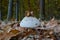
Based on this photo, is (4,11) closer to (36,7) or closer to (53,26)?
(36,7)

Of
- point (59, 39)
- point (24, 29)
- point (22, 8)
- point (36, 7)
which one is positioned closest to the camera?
point (59, 39)

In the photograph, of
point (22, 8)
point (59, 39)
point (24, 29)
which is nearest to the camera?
point (59, 39)

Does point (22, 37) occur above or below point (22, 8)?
above

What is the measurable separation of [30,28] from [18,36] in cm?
9

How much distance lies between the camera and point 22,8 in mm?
12445

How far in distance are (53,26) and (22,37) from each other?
0.24m

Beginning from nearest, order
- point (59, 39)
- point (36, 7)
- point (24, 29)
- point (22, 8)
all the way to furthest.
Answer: point (59, 39), point (24, 29), point (22, 8), point (36, 7)

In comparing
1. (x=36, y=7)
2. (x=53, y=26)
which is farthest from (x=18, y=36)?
(x=36, y=7)

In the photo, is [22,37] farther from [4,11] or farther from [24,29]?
[4,11]

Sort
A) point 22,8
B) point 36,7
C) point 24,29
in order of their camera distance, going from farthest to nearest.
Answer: point 36,7 → point 22,8 → point 24,29

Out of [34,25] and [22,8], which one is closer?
[34,25]

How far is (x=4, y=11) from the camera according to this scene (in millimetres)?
13633

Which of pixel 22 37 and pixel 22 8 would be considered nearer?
pixel 22 37

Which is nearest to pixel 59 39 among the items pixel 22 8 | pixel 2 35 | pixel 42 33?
pixel 42 33
